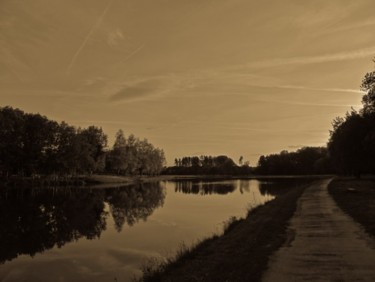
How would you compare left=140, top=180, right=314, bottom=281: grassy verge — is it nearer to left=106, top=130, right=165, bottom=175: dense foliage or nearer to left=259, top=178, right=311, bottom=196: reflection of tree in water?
left=259, top=178, right=311, bottom=196: reflection of tree in water

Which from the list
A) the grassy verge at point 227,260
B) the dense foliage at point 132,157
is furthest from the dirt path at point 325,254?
the dense foliage at point 132,157

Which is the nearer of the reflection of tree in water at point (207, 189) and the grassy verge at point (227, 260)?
the grassy verge at point (227, 260)

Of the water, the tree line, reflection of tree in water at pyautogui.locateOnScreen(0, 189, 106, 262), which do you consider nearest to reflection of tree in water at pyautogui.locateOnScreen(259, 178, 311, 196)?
the water

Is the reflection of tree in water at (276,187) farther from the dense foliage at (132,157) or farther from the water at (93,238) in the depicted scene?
the dense foliage at (132,157)

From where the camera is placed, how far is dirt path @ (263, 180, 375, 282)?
12.1 meters

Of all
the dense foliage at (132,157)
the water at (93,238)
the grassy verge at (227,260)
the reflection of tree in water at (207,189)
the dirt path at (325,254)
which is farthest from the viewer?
the dense foliage at (132,157)

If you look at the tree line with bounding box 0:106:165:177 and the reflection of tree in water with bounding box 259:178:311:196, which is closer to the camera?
the reflection of tree in water with bounding box 259:178:311:196

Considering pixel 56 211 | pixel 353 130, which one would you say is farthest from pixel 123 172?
pixel 56 211

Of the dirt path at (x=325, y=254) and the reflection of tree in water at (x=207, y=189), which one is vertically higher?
the reflection of tree in water at (x=207, y=189)

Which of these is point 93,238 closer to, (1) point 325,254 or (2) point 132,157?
(1) point 325,254

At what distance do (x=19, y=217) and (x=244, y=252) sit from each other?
27.1 m

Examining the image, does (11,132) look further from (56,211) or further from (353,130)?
(353,130)

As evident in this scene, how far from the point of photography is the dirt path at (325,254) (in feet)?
39.8

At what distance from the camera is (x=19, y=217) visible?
1458 inches
